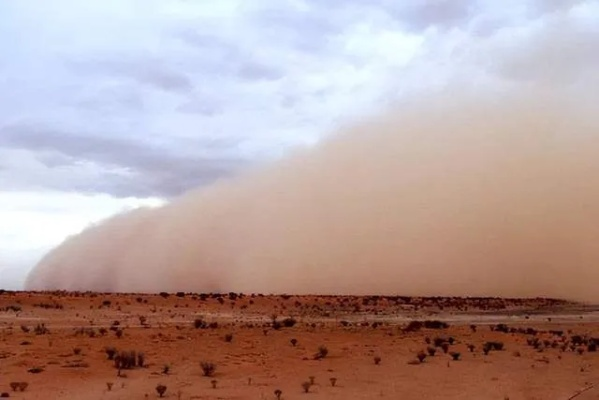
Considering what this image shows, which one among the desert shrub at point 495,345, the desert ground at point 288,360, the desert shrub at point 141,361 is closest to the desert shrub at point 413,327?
the desert ground at point 288,360

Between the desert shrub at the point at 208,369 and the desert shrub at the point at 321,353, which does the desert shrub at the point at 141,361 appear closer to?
the desert shrub at the point at 208,369

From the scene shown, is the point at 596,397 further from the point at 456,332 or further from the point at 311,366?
the point at 456,332

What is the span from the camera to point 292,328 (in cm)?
3294

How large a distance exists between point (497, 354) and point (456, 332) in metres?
7.95

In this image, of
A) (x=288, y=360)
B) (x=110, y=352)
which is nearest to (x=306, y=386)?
(x=288, y=360)

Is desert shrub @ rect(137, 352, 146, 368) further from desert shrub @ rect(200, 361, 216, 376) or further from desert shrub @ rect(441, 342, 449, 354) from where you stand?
desert shrub @ rect(441, 342, 449, 354)

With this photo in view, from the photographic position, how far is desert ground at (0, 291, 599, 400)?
17.2 metres

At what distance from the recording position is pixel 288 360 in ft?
74.6

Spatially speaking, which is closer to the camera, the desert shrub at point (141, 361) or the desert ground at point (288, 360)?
the desert ground at point (288, 360)

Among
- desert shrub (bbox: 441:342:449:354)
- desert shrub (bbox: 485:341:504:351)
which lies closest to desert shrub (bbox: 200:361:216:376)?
desert shrub (bbox: 441:342:449:354)

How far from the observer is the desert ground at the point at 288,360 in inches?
679

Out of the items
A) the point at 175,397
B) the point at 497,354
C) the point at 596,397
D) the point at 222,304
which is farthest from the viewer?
the point at 222,304

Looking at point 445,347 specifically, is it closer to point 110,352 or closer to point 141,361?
point 141,361

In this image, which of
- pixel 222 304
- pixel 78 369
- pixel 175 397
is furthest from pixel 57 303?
pixel 175 397
